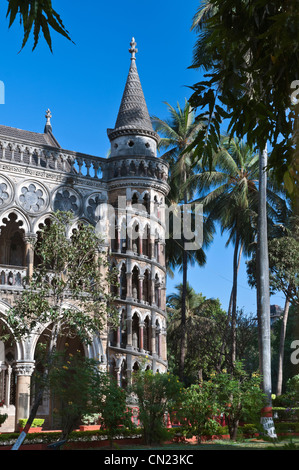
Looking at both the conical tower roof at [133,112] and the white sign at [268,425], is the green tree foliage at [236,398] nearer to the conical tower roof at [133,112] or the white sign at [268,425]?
the white sign at [268,425]

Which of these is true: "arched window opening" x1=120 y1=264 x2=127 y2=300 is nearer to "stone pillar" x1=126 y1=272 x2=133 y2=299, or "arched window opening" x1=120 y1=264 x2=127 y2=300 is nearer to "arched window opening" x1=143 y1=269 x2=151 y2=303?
"stone pillar" x1=126 y1=272 x2=133 y2=299

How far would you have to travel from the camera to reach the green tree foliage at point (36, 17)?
250 inches

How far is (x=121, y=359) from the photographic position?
26297 millimetres

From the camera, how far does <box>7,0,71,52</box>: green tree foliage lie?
20.8 ft

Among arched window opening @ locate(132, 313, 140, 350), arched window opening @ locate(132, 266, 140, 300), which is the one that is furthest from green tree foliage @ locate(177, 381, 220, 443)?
arched window opening @ locate(132, 266, 140, 300)

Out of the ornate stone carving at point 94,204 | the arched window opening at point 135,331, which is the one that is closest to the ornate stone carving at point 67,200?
the ornate stone carving at point 94,204

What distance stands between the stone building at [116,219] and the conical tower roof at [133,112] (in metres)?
0.05

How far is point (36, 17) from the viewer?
6.52 meters

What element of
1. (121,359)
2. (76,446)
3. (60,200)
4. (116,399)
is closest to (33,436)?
(76,446)

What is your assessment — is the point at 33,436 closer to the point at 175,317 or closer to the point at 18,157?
the point at 18,157

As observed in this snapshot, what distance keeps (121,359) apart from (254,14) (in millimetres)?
20751

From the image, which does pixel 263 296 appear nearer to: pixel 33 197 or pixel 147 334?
pixel 147 334

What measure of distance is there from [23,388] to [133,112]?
1282 centimetres

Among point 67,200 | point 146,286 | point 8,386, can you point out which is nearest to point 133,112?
point 67,200
